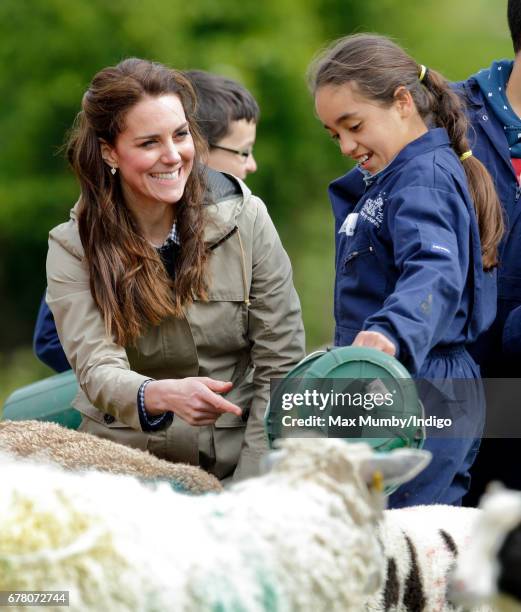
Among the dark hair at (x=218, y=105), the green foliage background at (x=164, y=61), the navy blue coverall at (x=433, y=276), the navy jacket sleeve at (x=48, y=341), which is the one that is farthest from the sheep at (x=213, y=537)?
the green foliage background at (x=164, y=61)

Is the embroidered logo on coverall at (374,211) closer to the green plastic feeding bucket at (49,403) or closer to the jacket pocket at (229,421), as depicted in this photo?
the jacket pocket at (229,421)

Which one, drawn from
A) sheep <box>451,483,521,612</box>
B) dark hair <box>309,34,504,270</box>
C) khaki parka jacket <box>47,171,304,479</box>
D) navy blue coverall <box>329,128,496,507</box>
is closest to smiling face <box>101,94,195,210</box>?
khaki parka jacket <box>47,171,304,479</box>

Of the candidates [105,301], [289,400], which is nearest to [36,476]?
[289,400]

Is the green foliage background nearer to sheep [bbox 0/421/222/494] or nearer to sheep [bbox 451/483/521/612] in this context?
sheep [bbox 0/421/222/494]

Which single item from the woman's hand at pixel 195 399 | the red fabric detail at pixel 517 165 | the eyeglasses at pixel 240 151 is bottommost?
the woman's hand at pixel 195 399

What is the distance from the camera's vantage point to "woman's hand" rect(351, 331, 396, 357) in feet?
9.05

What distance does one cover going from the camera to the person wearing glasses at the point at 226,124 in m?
5.02

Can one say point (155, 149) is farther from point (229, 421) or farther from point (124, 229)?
point (229, 421)

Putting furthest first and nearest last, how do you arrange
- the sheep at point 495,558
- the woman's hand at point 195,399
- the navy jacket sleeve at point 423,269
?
the woman's hand at point 195,399, the navy jacket sleeve at point 423,269, the sheep at point 495,558

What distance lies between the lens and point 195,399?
3242 millimetres

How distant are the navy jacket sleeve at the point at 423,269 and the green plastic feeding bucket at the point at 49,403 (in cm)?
167

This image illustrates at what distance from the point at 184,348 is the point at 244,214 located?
53cm

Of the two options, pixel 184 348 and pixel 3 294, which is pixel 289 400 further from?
pixel 3 294

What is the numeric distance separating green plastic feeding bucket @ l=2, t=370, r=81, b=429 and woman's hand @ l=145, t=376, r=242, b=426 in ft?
3.64
